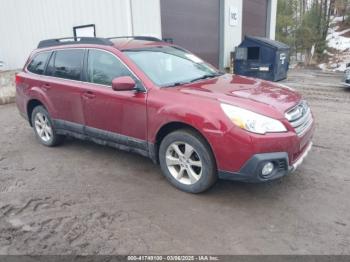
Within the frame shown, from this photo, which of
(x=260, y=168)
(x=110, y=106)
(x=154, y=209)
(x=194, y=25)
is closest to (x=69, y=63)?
(x=110, y=106)

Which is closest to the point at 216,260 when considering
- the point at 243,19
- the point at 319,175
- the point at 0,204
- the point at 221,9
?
the point at 319,175

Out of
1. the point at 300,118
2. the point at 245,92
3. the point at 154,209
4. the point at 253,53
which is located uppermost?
the point at 245,92

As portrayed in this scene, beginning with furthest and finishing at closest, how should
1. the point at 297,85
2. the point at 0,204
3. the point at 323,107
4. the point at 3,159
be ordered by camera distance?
1. the point at 297,85
2. the point at 323,107
3. the point at 3,159
4. the point at 0,204

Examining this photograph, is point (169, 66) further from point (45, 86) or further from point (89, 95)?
point (45, 86)

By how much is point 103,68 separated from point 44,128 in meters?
1.85

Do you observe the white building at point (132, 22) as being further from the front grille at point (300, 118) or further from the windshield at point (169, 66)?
Result: the front grille at point (300, 118)

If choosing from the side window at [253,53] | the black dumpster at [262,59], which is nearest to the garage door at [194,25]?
the black dumpster at [262,59]

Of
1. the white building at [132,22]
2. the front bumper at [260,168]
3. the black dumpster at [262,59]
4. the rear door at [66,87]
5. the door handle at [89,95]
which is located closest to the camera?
the front bumper at [260,168]

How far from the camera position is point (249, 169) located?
319cm

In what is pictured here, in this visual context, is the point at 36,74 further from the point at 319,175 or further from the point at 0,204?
the point at 319,175

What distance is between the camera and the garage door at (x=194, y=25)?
33.2 ft

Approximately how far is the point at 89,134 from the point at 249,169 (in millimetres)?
2422

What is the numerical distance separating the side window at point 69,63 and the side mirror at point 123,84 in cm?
109

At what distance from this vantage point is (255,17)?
15.7 m
